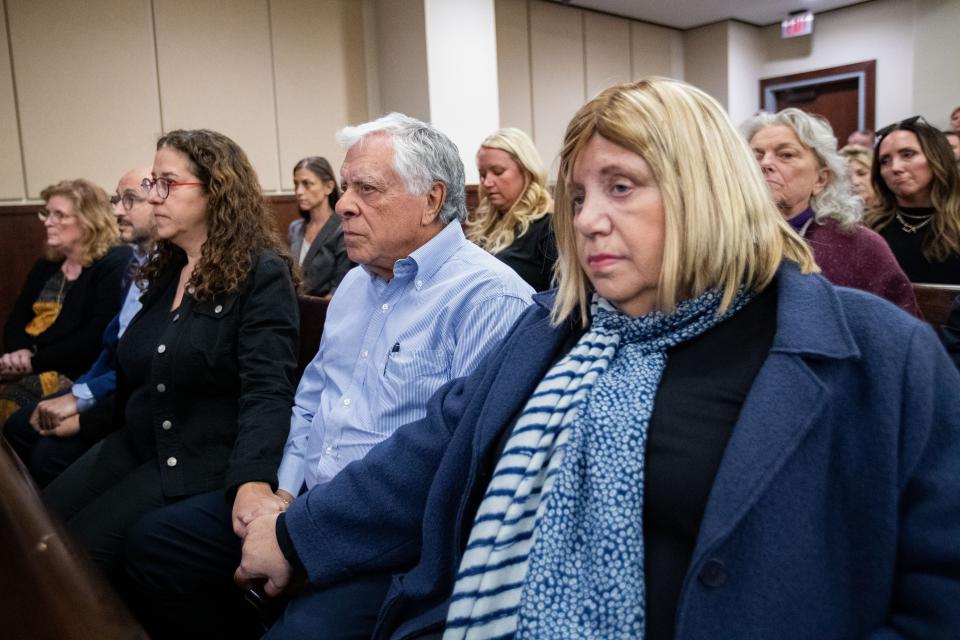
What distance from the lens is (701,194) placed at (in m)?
0.96

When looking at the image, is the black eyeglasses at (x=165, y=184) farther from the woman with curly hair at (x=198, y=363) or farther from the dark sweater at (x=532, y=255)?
the dark sweater at (x=532, y=255)

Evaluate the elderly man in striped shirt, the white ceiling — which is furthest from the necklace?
the white ceiling

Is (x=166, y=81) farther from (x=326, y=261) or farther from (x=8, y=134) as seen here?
(x=326, y=261)

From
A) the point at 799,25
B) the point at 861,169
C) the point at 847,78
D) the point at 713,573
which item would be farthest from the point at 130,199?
the point at 847,78

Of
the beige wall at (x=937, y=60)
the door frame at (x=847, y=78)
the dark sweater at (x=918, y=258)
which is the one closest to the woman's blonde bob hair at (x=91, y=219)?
the dark sweater at (x=918, y=258)

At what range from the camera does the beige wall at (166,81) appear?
15.7ft

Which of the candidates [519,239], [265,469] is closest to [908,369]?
[265,469]

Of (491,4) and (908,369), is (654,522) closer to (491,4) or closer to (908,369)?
(908,369)

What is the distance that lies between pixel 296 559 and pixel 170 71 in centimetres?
497

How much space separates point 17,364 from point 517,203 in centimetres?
224

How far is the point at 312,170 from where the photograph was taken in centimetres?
470

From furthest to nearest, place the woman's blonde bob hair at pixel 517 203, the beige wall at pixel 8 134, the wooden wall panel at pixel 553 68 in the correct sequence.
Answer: the wooden wall panel at pixel 553 68 < the beige wall at pixel 8 134 < the woman's blonde bob hair at pixel 517 203

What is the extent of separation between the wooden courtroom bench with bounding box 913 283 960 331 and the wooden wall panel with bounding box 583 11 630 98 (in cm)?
618

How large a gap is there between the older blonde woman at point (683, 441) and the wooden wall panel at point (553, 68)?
261 inches
